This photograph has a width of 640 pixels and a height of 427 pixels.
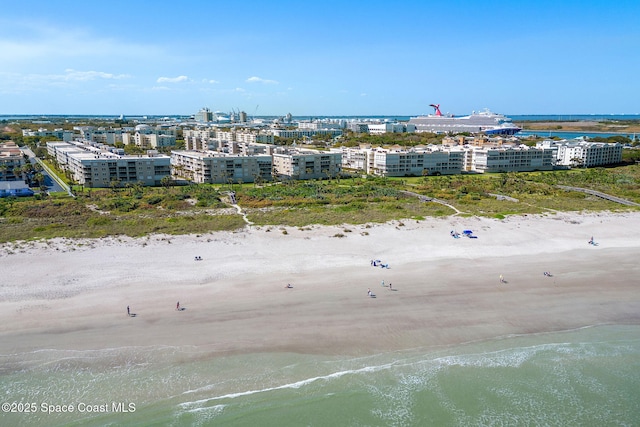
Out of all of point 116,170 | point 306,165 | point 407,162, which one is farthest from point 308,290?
point 407,162

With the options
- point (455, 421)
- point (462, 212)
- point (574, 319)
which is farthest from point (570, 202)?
point (455, 421)

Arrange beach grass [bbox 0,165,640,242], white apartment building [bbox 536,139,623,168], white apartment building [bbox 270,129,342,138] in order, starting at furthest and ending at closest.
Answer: white apartment building [bbox 270,129,342,138], white apartment building [bbox 536,139,623,168], beach grass [bbox 0,165,640,242]

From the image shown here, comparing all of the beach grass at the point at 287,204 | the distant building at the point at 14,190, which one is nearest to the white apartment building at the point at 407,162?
the beach grass at the point at 287,204

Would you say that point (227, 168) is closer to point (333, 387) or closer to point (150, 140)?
point (333, 387)

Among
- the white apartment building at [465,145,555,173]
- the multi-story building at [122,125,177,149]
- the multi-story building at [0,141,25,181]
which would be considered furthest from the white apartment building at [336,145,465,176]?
the multi-story building at [122,125,177,149]

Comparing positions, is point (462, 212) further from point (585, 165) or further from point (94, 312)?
point (585, 165)

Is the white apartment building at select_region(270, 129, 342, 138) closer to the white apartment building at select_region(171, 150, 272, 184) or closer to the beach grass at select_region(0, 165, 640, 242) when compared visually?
the white apartment building at select_region(171, 150, 272, 184)
